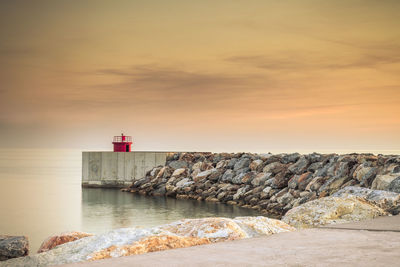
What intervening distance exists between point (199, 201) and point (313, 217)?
10689 millimetres

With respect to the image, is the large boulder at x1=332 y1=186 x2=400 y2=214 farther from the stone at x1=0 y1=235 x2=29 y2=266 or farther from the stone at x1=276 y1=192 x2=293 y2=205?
the stone at x1=276 y1=192 x2=293 y2=205

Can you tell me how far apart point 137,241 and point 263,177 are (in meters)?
11.7

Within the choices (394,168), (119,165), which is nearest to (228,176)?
(119,165)

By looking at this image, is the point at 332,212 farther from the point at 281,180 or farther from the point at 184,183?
the point at 184,183

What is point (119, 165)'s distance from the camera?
20.1 m

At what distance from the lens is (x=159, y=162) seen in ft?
64.7

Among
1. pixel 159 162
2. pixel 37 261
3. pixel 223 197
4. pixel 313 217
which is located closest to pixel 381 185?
pixel 313 217

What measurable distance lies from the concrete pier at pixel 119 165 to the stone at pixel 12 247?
14448 mm

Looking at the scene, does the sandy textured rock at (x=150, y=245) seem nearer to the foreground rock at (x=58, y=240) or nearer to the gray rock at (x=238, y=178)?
the foreground rock at (x=58, y=240)

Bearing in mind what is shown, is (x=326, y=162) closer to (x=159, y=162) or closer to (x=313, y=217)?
(x=159, y=162)

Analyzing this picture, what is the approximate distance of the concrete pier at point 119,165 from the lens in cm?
1983

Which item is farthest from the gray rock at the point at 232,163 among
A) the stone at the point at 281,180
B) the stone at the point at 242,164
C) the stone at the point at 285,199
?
the stone at the point at 285,199

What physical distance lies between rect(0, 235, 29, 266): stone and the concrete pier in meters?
14.4

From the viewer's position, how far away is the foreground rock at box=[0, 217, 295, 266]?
3.38m
